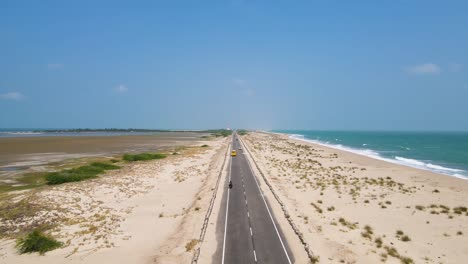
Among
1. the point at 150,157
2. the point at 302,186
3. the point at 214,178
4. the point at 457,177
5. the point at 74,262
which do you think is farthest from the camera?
the point at 150,157

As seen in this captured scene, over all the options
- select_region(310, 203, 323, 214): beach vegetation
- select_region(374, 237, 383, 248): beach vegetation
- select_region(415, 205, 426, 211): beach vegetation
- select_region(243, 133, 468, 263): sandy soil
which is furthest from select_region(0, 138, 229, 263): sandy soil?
select_region(415, 205, 426, 211): beach vegetation

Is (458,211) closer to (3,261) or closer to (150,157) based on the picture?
(3,261)

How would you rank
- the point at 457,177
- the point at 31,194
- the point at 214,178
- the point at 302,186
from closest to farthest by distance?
the point at 31,194, the point at 302,186, the point at 214,178, the point at 457,177

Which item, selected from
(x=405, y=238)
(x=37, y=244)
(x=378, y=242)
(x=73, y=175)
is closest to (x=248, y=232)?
(x=378, y=242)

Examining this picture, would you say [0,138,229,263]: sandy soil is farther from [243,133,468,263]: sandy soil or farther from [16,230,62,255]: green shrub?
[243,133,468,263]: sandy soil

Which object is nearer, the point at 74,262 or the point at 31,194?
the point at 74,262

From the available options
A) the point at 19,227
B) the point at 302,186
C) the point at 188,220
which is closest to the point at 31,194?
the point at 19,227

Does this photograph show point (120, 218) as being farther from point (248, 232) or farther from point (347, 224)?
point (347, 224)
